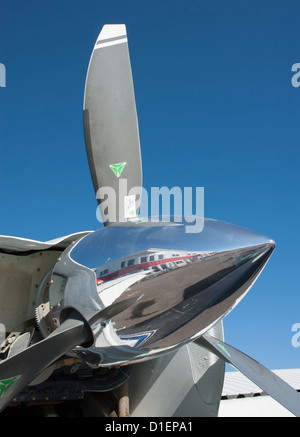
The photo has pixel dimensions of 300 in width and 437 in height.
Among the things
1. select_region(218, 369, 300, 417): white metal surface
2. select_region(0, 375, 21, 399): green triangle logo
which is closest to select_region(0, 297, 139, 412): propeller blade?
select_region(0, 375, 21, 399): green triangle logo

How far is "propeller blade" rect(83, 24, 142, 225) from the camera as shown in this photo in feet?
17.0

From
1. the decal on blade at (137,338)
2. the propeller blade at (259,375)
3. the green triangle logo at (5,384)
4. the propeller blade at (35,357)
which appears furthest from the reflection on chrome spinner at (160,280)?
the propeller blade at (259,375)

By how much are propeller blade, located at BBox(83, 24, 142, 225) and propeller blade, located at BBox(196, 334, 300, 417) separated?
1795mm

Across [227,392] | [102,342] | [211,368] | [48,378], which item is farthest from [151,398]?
[227,392]

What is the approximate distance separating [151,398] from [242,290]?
2.54 m

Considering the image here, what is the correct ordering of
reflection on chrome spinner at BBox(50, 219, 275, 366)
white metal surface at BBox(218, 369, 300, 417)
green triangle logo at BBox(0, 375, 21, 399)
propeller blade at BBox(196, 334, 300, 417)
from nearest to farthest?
reflection on chrome spinner at BBox(50, 219, 275, 366), green triangle logo at BBox(0, 375, 21, 399), propeller blade at BBox(196, 334, 300, 417), white metal surface at BBox(218, 369, 300, 417)

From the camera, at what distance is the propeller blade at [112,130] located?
5.17 meters

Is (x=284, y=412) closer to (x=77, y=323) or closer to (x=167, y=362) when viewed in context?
(x=167, y=362)

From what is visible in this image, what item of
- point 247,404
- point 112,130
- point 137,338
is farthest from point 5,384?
point 247,404

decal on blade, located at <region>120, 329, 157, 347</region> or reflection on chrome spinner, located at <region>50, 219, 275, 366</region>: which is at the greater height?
reflection on chrome spinner, located at <region>50, 219, 275, 366</region>

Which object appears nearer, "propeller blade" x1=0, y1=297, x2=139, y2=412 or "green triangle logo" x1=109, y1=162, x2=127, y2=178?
"propeller blade" x1=0, y1=297, x2=139, y2=412

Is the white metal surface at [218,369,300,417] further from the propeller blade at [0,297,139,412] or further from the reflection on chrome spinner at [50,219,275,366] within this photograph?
the propeller blade at [0,297,139,412]

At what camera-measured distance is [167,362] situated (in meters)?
5.45

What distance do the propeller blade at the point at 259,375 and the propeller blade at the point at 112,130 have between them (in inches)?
70.7
